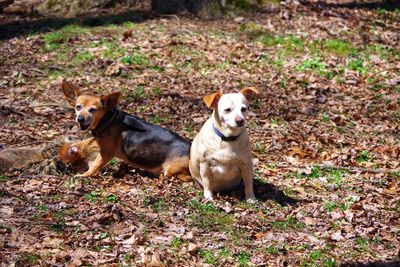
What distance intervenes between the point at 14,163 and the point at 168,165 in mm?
2018

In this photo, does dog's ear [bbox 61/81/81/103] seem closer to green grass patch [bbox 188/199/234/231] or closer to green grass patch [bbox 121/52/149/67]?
green grass patch [bbox 188/199/234/231]

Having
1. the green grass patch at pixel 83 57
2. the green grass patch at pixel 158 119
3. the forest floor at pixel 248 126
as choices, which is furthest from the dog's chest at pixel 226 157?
the green grass patch at pixel 83 57

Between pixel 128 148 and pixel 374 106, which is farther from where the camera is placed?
pixel 374 106

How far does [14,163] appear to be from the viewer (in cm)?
874

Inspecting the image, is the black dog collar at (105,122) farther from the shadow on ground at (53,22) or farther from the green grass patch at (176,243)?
the shadow on ground at (53,22)


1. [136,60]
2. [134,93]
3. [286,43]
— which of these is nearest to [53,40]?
[136,60]

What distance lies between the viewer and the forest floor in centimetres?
684

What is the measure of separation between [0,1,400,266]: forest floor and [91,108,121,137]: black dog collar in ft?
1.94

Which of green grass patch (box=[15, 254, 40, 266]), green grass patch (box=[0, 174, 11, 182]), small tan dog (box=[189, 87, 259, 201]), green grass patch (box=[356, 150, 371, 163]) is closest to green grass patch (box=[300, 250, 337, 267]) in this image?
small tan dog (box=[189, 87, 259, 201])

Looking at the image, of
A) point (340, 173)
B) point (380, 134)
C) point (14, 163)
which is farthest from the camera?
point (380, 134)

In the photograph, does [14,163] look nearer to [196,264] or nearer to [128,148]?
[128,148]

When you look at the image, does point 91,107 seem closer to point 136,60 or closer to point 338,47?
point 136,60

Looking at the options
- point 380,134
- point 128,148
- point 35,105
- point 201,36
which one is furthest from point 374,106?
point 35,105

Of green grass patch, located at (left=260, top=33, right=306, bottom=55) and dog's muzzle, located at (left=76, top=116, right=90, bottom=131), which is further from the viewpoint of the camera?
green grass patch, located at (left=260, top=33, right=306, bottom=55)
